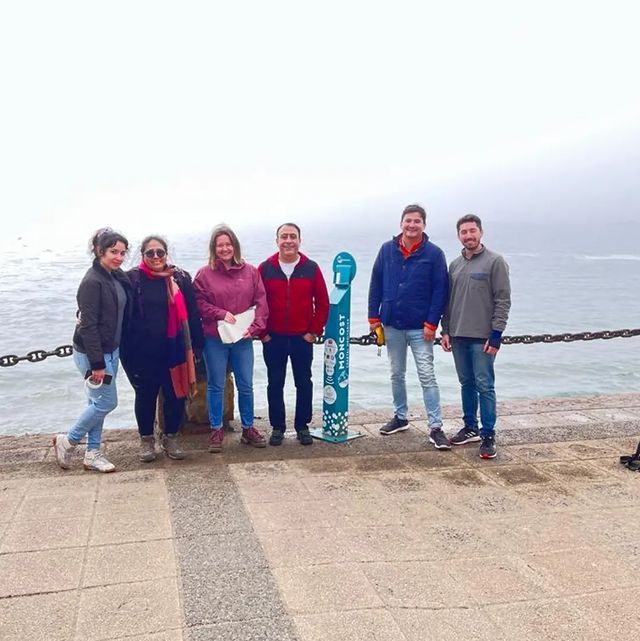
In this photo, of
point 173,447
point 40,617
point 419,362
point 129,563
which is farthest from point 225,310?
point 40,617

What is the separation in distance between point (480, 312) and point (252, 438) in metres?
2.24

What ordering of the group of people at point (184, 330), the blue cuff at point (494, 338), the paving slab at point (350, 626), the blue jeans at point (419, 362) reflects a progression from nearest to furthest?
the paving slab at point (350, 626)
the group of people at point (184, 330)
the blue cuff at point (494, 338)
the blue jeans at point (419, 362)

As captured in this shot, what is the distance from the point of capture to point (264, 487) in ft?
15.5

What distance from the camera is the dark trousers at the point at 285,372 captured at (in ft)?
18.8

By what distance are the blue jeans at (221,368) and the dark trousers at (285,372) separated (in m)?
0.18

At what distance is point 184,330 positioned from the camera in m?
5.21

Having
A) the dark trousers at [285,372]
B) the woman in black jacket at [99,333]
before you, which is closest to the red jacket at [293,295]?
the dark trousers at [285,372]

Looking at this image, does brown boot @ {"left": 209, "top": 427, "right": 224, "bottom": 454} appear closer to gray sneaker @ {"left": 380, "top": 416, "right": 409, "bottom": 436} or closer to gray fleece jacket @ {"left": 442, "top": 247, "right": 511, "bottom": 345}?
gray sneaker @ {"left": 380, "top": 416, "right": 409, "bottom": 436}

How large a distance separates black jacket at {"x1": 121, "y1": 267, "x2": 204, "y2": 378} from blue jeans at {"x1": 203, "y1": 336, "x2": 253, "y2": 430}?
511 millimetres

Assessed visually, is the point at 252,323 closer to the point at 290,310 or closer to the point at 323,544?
the point at 290,310

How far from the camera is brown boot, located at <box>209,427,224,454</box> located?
5.57 meters

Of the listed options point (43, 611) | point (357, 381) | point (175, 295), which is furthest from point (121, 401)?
point (43, 611)

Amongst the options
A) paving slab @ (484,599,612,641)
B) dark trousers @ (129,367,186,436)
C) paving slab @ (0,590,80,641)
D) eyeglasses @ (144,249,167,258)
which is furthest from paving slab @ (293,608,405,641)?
eyeglasses @ (144,249,167,258)

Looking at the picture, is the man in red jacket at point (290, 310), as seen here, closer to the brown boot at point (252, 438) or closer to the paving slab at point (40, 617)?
the brown boot at point (252, 438)
